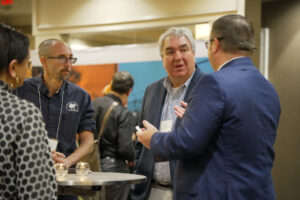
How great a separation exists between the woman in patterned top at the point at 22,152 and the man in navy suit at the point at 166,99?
1162 millimetres

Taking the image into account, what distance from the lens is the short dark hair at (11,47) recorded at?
1.65m

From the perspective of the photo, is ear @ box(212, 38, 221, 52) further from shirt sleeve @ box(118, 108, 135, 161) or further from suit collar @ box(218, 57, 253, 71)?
shirt sleeve @ box(118, 108, 135, 161)

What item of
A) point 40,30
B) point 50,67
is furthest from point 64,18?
point 50,67

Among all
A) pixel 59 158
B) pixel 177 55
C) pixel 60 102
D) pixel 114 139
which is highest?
pixel 177 55

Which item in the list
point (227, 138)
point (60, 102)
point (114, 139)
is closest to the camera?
point (227, 138)

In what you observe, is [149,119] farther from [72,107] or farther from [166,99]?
[72,107]

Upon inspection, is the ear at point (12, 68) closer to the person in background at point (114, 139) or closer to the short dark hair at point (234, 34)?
the short dark hair at point (234, 34)

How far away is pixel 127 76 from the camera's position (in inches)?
178

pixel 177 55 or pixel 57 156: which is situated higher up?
pixel 177 55

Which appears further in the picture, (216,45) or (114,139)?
(114,139)

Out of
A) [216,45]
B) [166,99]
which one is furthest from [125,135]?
[216,45]

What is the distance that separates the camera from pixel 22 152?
5.09 feet

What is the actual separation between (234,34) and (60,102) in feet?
4.88

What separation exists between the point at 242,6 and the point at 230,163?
3587 millimetres
